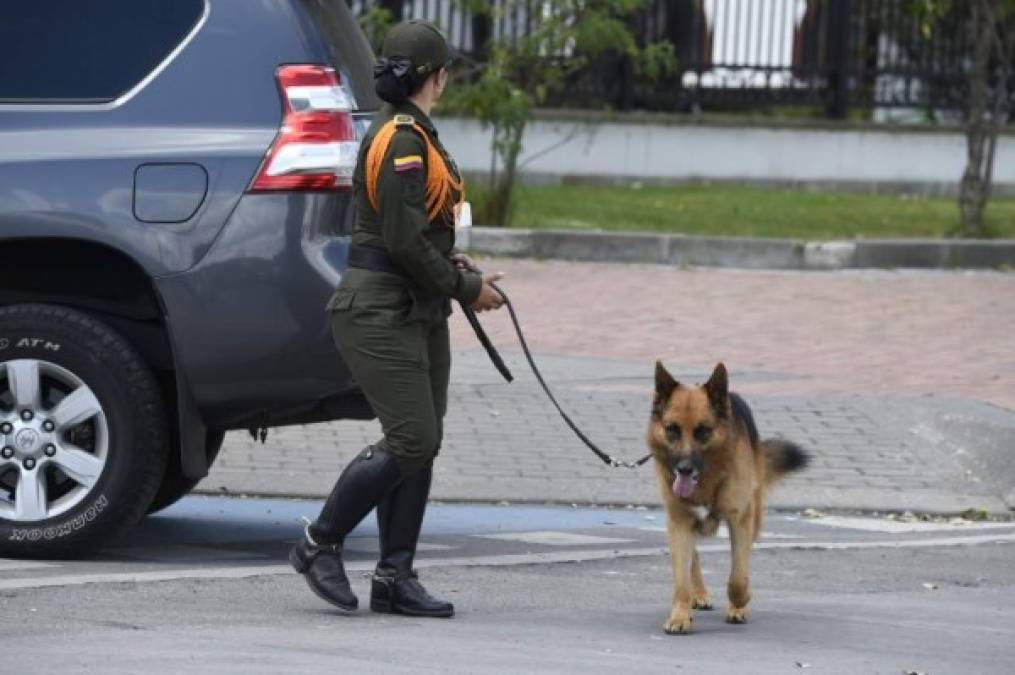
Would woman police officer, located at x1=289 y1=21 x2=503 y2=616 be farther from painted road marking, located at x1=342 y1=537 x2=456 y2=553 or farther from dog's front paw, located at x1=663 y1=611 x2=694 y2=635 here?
painted road marking, located at x1=342 y1=537 x2=456 y2=553

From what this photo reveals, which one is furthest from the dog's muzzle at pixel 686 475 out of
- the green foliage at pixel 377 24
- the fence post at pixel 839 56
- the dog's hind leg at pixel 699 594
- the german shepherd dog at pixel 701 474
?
the fence post at pixel 839 56

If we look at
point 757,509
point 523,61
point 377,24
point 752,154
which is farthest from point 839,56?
point 757,509

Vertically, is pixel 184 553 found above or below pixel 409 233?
below

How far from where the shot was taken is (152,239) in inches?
277

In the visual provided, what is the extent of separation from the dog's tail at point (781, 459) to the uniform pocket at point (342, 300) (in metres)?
1.49

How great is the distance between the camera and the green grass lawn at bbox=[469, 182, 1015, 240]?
1783cm

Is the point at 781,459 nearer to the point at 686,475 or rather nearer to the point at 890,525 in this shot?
the point at 686,475

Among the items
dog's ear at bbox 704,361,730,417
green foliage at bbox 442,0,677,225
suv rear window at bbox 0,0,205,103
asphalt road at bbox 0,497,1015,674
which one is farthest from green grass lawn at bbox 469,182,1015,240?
dog's ear at bbox 704,361,730,417

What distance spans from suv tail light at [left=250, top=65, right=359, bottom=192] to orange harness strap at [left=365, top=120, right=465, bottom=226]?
69 cm

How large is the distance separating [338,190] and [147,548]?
4.74 ft

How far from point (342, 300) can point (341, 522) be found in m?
0.63

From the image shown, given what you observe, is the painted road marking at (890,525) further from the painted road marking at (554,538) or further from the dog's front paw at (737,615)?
the dog's front paw at (737,615)

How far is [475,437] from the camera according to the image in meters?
10.1

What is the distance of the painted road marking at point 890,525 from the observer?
8.71 m
